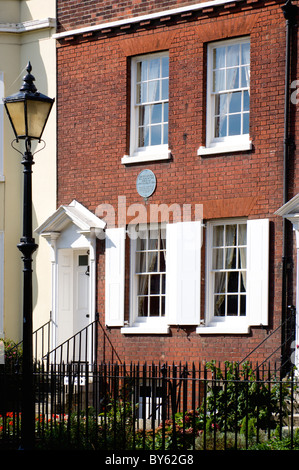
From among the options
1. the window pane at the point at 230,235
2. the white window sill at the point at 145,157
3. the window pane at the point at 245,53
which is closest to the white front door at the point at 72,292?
the white window sill at the point at 145,157

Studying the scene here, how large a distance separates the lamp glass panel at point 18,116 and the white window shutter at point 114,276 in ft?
22.4

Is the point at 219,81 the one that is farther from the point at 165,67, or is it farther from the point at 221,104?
the point at 165,67

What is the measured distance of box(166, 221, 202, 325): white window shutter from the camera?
16688mm

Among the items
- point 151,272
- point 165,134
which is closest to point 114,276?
point 151,272

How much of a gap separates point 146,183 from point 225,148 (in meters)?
1.80

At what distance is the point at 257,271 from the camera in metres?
15.9

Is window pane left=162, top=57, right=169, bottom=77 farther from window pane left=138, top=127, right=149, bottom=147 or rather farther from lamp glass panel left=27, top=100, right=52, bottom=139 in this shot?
lamp glass panel left=27, top=100, right=52, bottom=139

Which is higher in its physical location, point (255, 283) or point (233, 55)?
point (233, 55)

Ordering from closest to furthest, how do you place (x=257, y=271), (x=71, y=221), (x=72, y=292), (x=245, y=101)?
1. (x=257, y=271)
2. (x=245, y=101)
3. (x=71, y=221)
4. (x=72, y=292)

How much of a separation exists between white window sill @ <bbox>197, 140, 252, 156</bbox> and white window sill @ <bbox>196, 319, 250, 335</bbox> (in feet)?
9.76

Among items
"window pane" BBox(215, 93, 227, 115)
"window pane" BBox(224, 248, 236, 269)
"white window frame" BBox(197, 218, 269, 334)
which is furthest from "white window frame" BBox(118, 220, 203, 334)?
"window pane" BBox(215, 93, 227, 115)

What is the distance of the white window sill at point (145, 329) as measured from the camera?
17.0m

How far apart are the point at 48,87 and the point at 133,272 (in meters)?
4.22
